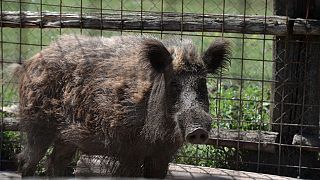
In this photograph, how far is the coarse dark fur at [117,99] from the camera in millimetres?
5980

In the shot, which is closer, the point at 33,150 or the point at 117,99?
the point at 117,99

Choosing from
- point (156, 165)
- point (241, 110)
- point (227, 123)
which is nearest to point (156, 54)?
point (156, 165)

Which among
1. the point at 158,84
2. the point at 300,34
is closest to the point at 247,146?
the point at 300,34

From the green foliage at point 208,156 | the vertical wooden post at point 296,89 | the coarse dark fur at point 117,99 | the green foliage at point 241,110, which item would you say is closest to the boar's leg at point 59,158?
the coarse dark fur at point 117,99

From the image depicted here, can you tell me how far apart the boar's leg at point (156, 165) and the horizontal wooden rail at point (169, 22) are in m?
1.58

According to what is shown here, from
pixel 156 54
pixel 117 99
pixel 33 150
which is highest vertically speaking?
pixel 156 54

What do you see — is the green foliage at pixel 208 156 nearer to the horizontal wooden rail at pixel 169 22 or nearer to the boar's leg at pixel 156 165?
the boar's leg at pixel 156 165

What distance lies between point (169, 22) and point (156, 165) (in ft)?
5.59

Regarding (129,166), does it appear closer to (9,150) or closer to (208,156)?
(208,156)

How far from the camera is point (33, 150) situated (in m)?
7.03

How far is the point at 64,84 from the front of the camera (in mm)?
6750

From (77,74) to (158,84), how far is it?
1.00 meters

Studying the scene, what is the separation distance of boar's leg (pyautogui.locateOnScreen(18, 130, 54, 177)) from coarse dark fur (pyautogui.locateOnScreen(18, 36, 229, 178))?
0.01 m

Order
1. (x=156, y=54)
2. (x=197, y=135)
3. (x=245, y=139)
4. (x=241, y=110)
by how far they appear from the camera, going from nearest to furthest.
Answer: (x=197, y=135) → (x=156, y=54) → (x=245, y=139) → (x=241, y=110)
